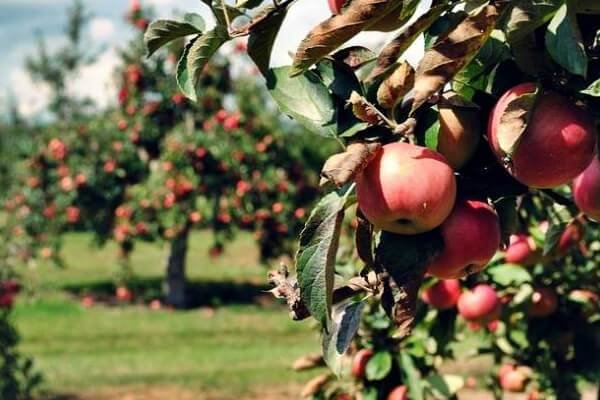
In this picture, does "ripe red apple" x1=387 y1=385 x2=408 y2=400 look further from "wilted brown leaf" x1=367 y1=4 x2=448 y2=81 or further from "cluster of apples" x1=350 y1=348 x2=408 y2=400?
"wilted brown leaf" x1=367 y1=4 x2=448 y2=81

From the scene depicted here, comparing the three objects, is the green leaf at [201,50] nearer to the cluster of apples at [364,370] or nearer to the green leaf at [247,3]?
the green leaf at [247,3]

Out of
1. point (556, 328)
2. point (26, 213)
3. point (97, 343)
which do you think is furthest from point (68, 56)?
point (556, 328)

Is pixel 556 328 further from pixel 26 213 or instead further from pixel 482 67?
pixel 26 213

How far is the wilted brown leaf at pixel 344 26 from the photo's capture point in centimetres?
77

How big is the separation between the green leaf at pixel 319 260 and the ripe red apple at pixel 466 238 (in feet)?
0.36

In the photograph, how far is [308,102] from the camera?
0.94 meters

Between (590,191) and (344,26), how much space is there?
Result: 1.42 feet

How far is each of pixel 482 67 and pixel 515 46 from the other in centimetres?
6

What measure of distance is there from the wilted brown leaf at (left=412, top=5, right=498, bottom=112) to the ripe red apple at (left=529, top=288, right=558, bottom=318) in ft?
5.88

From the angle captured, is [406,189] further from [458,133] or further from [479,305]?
[479,305]

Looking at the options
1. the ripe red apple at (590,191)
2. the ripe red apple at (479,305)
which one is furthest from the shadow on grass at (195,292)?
the ripe red apple at (590,191)

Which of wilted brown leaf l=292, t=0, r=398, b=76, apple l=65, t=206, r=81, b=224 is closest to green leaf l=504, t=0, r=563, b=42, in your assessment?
wilted brown leaf l=292, t=0, r=398, b=76

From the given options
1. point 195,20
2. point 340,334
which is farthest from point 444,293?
point 195,20

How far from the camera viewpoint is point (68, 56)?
27.7 m
